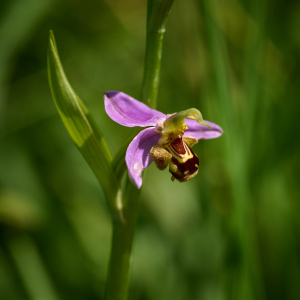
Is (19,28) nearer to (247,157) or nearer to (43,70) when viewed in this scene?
(43,70)

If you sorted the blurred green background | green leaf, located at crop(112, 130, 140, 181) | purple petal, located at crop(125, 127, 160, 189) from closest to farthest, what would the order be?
purple petal, located at crop(125, 127, 160, 189) < green leaf, located at crop(112, 130, 140, 181) < the blurred green background

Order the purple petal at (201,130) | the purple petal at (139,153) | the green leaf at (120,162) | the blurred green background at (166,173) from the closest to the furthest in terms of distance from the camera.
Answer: the purple petal at (139,153) → the green leaf at (120,162) → the purple petal at (201,130) → the blurred green background at (166,173)

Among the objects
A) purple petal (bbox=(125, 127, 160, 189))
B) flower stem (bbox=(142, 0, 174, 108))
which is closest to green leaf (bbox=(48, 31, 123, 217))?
purple petal (bbox=(125, 127, 160, 189))

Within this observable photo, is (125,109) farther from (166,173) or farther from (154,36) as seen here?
(166,173)

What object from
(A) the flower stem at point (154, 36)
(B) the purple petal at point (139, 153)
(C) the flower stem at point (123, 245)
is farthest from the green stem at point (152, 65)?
(C) the flower stem at point (123, 245)

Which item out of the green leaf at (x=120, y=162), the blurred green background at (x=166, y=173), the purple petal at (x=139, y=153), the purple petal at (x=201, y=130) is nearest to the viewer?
the purple petal at (x=139, y=153)

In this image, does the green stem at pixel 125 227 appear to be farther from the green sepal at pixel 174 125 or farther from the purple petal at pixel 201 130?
the purple petal at pixel 201 130

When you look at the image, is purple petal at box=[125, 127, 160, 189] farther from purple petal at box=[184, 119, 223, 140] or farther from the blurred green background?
the blurred green background
